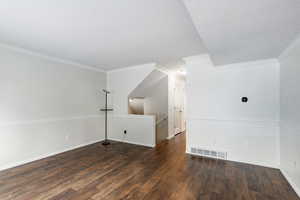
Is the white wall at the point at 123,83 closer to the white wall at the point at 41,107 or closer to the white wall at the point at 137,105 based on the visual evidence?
the white wall at the point at 41,107

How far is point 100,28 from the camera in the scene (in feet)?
6.79

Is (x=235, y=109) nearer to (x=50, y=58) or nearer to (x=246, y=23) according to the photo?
(x=246, y=23)

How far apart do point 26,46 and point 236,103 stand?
16.0 feet

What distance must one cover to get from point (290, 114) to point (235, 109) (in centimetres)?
95

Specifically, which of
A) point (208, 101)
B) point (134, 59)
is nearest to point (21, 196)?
point (134, 59)

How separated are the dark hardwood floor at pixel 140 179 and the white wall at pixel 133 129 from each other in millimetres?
904

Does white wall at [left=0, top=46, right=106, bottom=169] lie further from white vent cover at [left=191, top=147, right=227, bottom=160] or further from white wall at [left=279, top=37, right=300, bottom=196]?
white wall at [left=279, top=37, right=300, bottom=196]

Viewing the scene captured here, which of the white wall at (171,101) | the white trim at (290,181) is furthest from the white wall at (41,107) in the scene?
the white trim at (290,181)

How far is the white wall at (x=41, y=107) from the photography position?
2670 mm

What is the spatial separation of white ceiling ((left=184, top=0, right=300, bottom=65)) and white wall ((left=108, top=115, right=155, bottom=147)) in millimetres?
2832

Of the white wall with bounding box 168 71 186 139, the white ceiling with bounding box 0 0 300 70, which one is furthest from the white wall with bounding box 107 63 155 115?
the white wall with bounding box 168 71 186 139

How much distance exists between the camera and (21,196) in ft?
6.11

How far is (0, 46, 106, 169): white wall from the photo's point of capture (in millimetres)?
2670

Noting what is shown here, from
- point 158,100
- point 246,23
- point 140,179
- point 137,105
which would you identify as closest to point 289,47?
point 246,23
